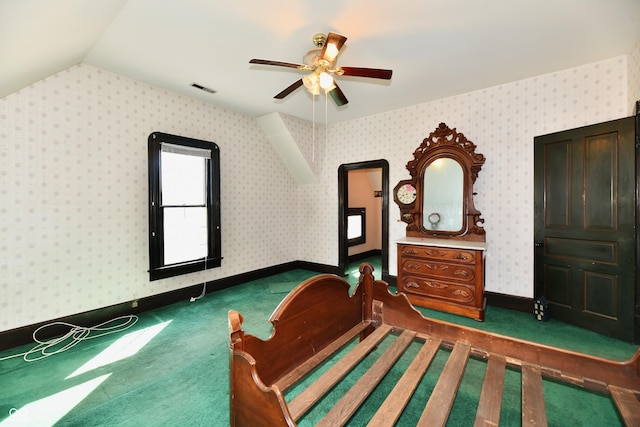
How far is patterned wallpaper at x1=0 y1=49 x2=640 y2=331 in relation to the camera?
2570mm

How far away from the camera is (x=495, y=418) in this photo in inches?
45.1

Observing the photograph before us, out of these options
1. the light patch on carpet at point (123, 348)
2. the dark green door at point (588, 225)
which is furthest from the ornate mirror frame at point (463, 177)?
the light patch on carpet at point (123, 348)

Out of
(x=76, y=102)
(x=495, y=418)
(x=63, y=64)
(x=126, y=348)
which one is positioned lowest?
(x=126, y=348)

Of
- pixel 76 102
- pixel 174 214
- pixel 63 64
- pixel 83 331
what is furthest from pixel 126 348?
pixel 63 64

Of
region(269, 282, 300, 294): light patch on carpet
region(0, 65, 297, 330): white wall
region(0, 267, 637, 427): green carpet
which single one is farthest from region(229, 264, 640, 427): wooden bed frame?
region(0, 65, 297, 330): white wall

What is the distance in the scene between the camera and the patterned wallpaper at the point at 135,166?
8.43 ft

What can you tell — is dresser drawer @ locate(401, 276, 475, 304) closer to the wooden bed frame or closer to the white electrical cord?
the wooden bed frame

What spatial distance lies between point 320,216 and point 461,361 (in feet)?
12.7

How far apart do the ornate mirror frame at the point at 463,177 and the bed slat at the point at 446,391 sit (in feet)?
7.20

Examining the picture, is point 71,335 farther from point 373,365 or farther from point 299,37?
point 299,37

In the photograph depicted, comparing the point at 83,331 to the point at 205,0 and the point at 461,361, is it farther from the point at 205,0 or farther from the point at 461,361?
the point at 461,361

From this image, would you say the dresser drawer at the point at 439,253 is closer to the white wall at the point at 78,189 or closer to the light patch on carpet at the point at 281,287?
the light patch on carpet at the point at 281,287

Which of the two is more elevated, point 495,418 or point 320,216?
point 320,216

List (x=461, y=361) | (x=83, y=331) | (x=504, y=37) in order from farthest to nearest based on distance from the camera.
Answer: (x=83, y=331) → (x=504, y=37) → (x=461, y=361)
